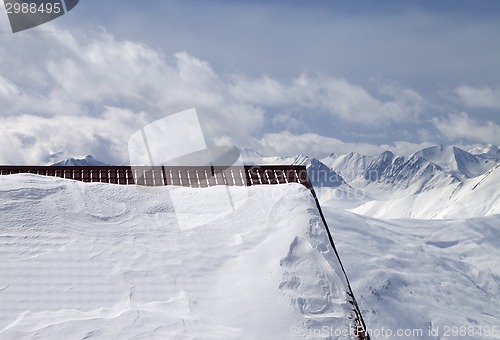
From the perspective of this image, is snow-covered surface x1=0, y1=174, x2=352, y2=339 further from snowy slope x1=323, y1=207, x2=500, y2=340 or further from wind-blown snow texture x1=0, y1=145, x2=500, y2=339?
snowy slope x1=323, y1=207, x2=500, y2=340

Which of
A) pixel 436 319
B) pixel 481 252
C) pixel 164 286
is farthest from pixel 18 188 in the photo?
pixel 481 252

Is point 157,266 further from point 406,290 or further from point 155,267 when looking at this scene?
point 406,290

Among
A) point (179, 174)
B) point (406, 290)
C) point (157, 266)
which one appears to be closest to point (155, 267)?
point (157, 266)

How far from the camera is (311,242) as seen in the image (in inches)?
468

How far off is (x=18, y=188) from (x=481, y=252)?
73.2 meters

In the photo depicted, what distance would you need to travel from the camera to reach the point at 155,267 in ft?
35.8

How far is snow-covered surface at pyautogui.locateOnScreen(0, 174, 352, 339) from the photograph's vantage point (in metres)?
9.58

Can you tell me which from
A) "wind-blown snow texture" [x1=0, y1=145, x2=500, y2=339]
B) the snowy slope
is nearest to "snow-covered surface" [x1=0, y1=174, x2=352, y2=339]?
"wind-blown snow texture" [x1=0, y1=145, x2=500, y2=339]

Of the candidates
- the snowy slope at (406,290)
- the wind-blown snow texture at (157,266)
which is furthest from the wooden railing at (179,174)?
the snowy slope at (406,290)

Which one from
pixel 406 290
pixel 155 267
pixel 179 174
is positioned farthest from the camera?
pixel 406 290

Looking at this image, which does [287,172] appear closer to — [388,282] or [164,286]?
[164,286]

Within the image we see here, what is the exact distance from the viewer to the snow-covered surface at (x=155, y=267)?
9.58 metres

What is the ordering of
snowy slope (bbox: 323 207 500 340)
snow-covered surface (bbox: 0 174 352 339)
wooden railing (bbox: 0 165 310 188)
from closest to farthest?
snow-covered surface (bbox: 0 174 352 339) → wooden railing (bbox: 0 165 310 188) → snowy slope (bbox: 323 207 500 340)

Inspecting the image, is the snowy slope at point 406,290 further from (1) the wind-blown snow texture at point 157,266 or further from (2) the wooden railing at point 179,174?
(1) the wind-blown snow texture at point 157,266
